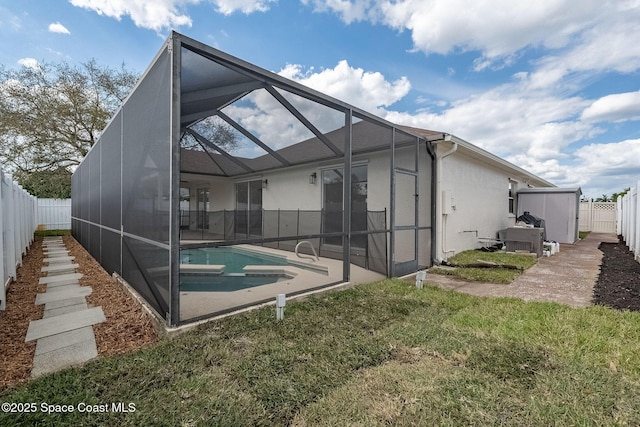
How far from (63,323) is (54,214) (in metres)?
16.0

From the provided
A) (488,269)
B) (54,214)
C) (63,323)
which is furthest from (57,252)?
(488,269)

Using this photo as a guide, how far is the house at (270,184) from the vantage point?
10.2 ft

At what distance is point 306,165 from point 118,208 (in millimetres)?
4965

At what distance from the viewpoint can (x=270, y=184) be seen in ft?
32.9

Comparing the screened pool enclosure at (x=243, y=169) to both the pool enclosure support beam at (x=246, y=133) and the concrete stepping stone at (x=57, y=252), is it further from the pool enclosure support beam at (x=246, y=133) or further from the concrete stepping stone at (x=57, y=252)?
the concrete stepping stone at (x=57, y=252)

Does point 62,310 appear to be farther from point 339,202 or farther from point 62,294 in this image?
point 339,202

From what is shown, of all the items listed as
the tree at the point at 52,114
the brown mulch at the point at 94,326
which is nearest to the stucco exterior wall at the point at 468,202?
the brown mulch at the point at 94,326

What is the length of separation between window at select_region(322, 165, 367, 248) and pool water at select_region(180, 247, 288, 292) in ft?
4.14

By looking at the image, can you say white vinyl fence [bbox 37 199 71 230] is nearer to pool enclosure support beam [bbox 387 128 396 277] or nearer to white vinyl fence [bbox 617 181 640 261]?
pool enclosure support beam [bbox 387 128 396 277]

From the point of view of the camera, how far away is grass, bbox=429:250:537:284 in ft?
18.1

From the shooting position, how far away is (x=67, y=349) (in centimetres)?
271

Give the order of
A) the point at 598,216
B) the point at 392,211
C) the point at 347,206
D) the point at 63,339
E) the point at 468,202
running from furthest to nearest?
the point at 598,216, the point at 468,202, the point at 392,211, the point at 347,206, the point at 63,339

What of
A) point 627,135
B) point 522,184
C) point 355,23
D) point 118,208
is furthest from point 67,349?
point 627,135

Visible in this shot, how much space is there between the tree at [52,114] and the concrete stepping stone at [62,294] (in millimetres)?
11321
